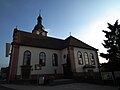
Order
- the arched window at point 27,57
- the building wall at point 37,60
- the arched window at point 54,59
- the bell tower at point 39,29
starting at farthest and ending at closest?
1. the bell tower at point 39,29
2. the arched window at point 54,59
3. the arched window at point 27,57
4. the building wall at point 37,60

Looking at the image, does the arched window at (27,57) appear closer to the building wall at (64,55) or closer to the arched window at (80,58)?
the building wall at (64,55)

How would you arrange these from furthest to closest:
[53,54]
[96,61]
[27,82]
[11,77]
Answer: [96,61] < [53,54] < [11,77] < [27,82]

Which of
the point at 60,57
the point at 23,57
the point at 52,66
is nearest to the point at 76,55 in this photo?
the point at 60,57

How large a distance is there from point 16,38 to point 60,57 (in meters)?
11.5

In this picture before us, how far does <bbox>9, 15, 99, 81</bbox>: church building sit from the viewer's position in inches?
825

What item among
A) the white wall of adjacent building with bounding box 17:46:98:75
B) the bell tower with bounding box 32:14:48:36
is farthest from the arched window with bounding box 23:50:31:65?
the bell tower with bounding box 32:14:48:36

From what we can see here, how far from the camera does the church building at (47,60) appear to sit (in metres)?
21.0

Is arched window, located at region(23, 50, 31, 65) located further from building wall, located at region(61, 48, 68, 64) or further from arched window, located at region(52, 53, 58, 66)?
building wall, located at region(61, 48, 68, 64)

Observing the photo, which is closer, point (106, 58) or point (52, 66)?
point (106, 58)

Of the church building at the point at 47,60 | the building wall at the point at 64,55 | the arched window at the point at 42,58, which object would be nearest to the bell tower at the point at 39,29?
the church building at the point at 47,60

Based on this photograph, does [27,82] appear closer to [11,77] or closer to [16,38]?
[11,77]

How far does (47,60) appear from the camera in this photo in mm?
24562

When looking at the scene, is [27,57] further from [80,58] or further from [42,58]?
[80,58]

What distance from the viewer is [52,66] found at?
24.6 m
